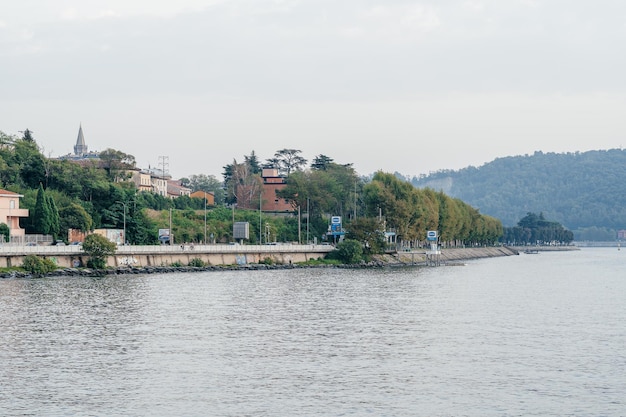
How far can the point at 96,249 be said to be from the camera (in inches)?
4592

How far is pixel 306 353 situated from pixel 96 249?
69.7 metres

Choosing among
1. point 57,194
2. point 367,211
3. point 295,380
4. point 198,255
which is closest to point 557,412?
point 295,380

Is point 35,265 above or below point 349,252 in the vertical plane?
below

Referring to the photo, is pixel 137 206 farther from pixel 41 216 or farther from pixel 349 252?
pixel 349 252

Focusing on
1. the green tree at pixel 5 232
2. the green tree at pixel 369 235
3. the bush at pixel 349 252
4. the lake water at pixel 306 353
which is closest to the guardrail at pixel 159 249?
the bush at pixel 349 252

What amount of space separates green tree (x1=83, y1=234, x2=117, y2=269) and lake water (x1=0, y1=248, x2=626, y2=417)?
2486cm

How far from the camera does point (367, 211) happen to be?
7082 inches

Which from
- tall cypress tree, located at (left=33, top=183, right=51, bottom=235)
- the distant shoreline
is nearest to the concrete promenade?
the distant shoreline

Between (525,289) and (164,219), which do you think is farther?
(164,219)

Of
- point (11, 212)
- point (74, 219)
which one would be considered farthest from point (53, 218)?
point (11, 212)

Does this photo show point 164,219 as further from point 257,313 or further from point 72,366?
point 72,366

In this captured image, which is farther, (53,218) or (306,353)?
(53,218)

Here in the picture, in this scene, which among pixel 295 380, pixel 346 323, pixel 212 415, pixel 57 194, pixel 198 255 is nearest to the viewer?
pixel 212 415

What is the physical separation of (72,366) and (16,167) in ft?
376
